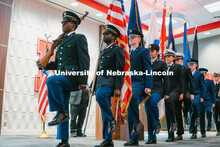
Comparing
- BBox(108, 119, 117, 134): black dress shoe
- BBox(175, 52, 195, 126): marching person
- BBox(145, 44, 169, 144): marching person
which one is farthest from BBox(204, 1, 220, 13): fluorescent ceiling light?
BBox(108, 119, 117, 134): black dress shoe

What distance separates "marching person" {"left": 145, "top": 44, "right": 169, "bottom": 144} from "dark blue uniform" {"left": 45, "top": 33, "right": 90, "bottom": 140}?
1473mm

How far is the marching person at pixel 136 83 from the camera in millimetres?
3379

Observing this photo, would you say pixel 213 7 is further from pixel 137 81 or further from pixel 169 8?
pixel 137 81

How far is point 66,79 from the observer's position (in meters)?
2.73

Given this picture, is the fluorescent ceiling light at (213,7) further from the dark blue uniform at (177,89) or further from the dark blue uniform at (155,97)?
the dark blue uniform at (155,97)

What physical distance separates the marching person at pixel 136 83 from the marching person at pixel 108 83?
1.73 feet

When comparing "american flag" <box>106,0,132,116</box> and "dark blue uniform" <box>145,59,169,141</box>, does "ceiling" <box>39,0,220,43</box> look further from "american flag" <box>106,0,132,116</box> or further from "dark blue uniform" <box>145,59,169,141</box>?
"dark blue uniform" <box>145,59,169,141</box>

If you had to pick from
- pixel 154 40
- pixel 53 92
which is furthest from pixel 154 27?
pixel 53 92

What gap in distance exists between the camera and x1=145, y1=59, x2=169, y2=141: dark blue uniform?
3795 mm

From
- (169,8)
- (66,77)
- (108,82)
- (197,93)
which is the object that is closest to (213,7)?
(169,8)

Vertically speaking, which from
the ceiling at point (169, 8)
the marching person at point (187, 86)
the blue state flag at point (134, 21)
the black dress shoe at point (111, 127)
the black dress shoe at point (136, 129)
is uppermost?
the ceiling at point (169, 8)

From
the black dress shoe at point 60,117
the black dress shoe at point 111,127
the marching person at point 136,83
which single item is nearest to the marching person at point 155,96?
the marching person at point 136,83

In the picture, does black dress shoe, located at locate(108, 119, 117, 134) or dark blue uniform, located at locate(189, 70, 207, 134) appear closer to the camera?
black dress shoe, located at locate(108, 119, 117, 134)

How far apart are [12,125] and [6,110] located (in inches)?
19.7
